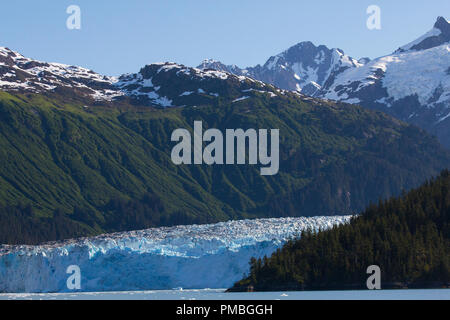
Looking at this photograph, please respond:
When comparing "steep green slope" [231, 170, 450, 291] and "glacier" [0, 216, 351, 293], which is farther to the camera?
"glacier" [0, 216, 351, 293]

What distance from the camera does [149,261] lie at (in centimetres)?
16025

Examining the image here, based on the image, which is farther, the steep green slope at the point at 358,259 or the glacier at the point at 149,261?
the glacier at the point at 149,261

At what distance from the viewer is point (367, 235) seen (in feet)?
466

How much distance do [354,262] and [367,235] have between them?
872 centimetres

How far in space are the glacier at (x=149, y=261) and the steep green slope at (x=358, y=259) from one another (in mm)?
13243

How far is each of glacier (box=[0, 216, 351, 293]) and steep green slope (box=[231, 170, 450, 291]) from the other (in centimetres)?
1324

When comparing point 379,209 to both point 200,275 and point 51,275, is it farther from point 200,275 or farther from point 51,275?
point 51,275

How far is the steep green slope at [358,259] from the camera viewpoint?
132625 mm

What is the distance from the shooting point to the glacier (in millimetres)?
157625

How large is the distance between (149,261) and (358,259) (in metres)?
44.5

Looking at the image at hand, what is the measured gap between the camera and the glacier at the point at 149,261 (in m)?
158
